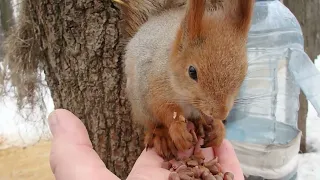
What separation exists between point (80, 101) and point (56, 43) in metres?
0.20

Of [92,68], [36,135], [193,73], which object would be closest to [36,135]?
[36,135]

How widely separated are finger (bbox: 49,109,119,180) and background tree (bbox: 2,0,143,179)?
39cm

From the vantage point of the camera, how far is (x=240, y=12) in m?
0.94

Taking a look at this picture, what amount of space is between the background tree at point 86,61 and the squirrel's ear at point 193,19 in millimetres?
496

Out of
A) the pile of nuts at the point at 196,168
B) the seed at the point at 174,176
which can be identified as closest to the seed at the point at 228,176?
the pile of nuts at the point at 196,168

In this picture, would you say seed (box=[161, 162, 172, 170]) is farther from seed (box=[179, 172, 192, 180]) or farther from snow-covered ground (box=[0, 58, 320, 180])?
snow-covered ground (box=[0, 58, 320, 180])

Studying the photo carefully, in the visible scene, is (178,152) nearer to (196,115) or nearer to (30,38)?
(196,115)

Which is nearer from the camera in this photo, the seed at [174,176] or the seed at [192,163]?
the seed at [174,176]

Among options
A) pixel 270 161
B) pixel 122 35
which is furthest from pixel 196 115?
pixel 270 161

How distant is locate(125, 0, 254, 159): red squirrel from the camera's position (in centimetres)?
88

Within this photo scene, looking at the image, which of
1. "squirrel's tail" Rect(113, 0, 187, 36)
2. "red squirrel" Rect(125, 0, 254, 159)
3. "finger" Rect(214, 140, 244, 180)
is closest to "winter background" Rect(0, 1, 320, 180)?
"squirrel's tail" Rect(113, 0, 187, 36)

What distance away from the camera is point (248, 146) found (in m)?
2.14

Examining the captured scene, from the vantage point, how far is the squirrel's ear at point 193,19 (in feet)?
2.83

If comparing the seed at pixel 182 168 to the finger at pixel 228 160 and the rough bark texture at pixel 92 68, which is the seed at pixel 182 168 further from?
the rough bark texture at pixel 92 68
